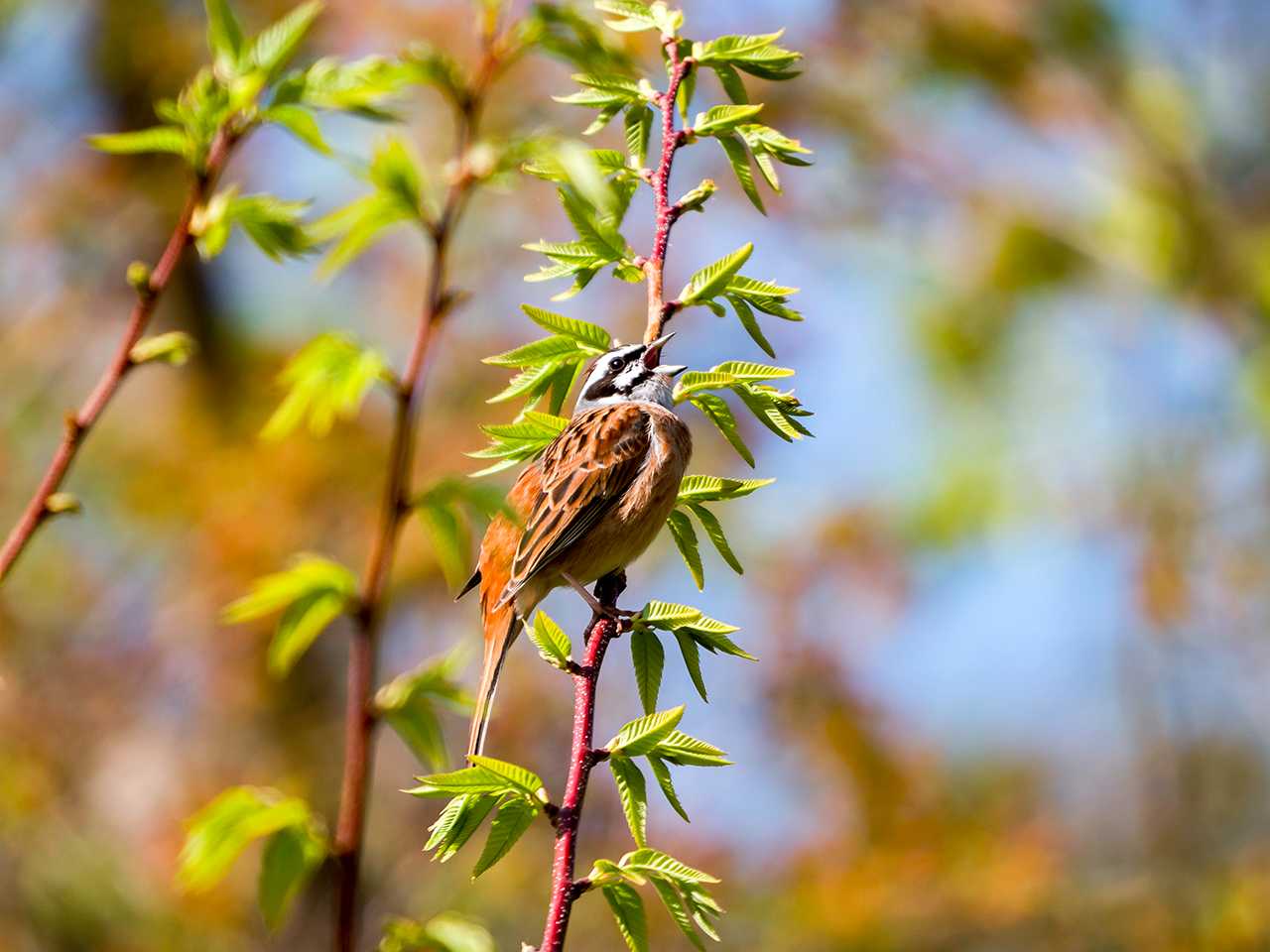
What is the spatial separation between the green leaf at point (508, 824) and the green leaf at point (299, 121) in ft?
2.42

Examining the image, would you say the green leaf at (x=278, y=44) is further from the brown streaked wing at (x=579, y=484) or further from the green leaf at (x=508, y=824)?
the brown streaked wing at (x=579, y=484)

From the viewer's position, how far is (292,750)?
26.8 ft

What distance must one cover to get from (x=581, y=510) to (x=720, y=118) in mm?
1589

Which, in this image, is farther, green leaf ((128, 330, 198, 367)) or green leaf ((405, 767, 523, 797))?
green leaf ((128, 330, 198, 367))

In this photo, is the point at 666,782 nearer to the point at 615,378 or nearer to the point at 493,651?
the point at 493,651

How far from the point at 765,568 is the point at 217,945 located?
3732 mm

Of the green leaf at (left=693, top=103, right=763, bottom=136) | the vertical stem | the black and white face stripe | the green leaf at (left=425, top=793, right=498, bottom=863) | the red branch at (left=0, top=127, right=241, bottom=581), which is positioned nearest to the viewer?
the vertical stem

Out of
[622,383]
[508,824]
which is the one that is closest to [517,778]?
[508,824]

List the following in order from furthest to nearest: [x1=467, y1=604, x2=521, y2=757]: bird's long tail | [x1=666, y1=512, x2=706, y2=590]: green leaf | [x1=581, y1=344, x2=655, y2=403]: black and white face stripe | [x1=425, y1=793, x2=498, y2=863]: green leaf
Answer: [x1=581, y1=344, x2=655, y2=403]: black and white face stripe < [x1=467, y1=604, x2=521, y2=757]: bird's long tail < [x1=666, y1=512, x2=706, y2=590]: green leaf < [x1=425, y1=793, x2=498, y2=863]: green leaf

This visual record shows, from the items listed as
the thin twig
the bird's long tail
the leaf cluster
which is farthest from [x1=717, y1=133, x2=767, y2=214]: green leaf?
the bird's long tail

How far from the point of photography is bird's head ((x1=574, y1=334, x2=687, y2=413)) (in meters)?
3.38

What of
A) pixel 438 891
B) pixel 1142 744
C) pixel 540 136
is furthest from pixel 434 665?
pixel 1142 744

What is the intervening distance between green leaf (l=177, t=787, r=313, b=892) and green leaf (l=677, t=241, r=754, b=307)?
72 centimetres

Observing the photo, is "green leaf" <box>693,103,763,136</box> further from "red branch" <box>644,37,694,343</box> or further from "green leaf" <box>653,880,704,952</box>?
"green leaf" <box>653,880,704,952</box>
